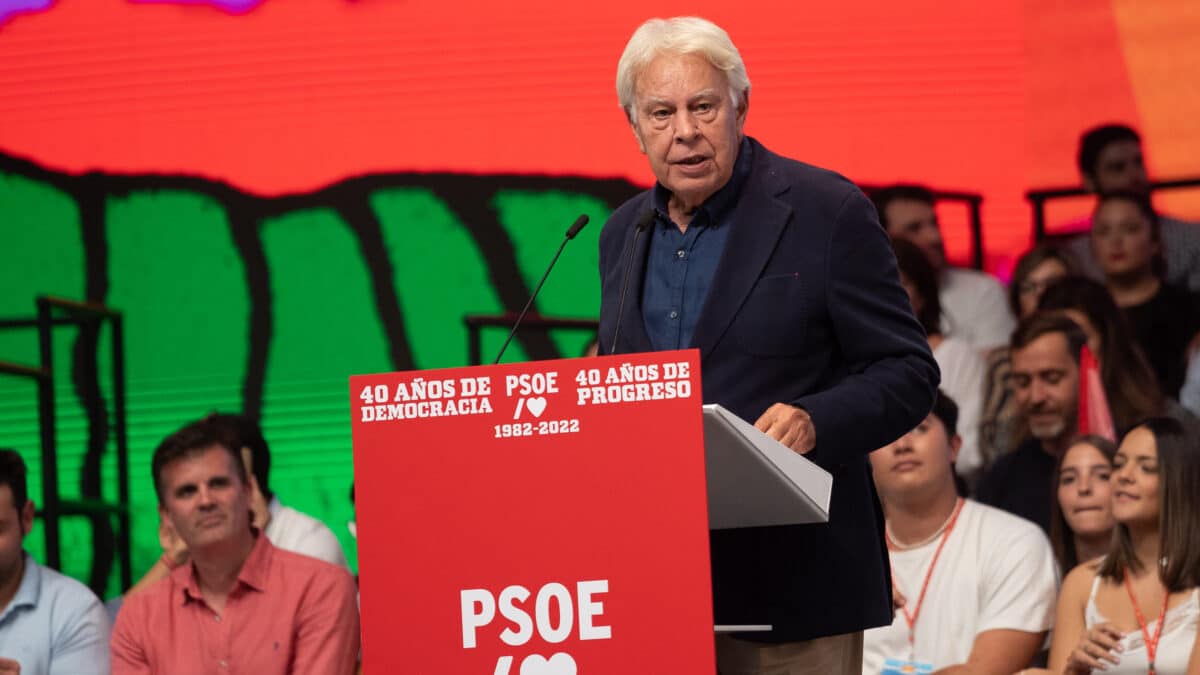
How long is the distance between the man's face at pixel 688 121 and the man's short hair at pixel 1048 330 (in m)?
2.76

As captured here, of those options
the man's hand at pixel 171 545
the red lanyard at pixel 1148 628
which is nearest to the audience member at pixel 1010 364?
the red lanyard at pixel 1148 628

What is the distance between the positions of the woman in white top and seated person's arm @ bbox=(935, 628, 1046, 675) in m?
0.09

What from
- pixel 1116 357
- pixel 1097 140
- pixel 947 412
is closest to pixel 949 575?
pixel 947 412

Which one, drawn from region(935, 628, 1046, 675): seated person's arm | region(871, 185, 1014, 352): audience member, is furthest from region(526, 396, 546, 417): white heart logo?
region(871, 185, 1014, 352): audience member

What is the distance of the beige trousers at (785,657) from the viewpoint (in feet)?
6.85

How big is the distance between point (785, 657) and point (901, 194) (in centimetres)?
342

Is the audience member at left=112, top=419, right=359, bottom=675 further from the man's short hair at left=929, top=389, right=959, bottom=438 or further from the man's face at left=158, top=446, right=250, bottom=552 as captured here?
the man's short hair at left=929, top=389, right=959, bottom=438

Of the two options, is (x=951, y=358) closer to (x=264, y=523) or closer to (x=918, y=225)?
(x=918, y=225)

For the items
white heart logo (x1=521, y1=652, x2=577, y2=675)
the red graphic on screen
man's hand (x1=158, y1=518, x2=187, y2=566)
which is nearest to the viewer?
white heart logo (x1=521, y1=652, x2=577, y2=675)

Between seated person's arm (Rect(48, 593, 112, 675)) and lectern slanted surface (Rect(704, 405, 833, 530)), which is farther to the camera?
seated person's arm (Rect(48, 593, 112, 675))

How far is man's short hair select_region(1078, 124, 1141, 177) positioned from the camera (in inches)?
205

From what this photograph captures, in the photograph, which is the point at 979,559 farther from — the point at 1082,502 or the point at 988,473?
the point at 988,473

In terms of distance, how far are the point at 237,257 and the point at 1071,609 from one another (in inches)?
Answer: 119

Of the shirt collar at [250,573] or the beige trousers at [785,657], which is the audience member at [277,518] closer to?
the shirt collar at [250,573]
